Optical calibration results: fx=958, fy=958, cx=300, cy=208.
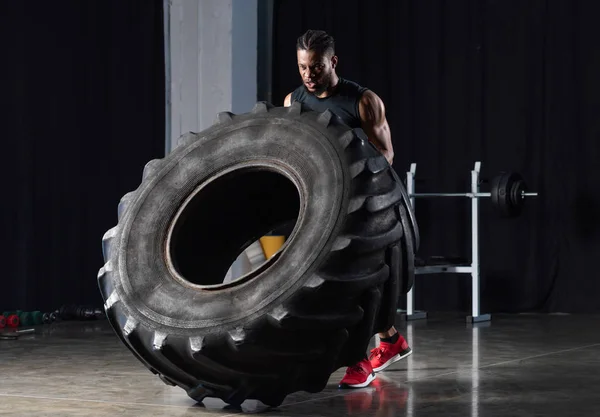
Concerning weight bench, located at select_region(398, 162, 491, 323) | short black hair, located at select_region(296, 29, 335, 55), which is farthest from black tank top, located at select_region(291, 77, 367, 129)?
weight bench, located at select_region(398, 162, 491, 323)

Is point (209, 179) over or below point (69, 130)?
below

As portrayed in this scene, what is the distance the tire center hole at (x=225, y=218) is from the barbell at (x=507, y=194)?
10.5 feet

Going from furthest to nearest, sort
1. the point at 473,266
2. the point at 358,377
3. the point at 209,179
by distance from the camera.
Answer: the point at 473,266, the point at 358,377, the point at 209,179

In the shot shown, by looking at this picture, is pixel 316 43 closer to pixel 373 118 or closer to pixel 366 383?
pixel 373 118

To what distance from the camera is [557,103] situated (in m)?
7.31

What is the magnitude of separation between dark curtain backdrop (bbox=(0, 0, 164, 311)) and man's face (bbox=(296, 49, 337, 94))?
144 inches

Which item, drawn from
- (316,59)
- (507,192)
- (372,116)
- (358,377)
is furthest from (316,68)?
(507,192)

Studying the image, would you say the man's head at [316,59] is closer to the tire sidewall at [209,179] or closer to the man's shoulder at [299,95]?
the man's shoulder at [299,95]

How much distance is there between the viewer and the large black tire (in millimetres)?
2918

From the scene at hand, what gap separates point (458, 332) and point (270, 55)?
326cm

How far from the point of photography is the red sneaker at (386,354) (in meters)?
3.98

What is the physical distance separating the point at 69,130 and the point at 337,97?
3869 millimetres

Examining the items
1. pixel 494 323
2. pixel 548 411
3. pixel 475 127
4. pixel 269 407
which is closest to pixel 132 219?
pixel 269 407

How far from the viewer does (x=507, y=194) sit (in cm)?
682
